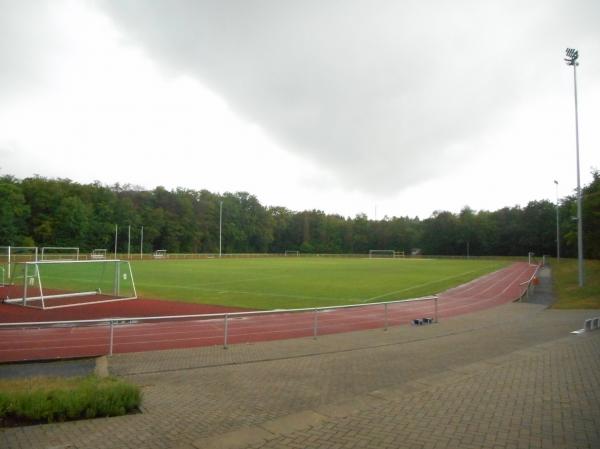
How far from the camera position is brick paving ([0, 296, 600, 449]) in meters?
5.23

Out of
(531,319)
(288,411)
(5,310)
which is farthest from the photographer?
(5,310)

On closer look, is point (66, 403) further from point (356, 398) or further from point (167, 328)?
point (167, 328)

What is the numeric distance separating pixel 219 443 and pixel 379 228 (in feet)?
420

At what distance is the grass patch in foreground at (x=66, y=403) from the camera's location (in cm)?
585

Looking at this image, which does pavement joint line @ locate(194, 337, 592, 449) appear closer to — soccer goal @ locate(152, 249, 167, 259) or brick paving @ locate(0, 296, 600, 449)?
brick paving @ locate(0, 296, 600, 449)

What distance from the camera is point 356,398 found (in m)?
6.83

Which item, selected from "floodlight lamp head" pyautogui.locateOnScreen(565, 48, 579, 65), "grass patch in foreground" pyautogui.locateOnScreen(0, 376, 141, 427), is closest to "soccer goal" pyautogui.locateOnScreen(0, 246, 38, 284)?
"grass patch in foreground" pyautogui.locateOnScreen(0, 376, 141, 427)

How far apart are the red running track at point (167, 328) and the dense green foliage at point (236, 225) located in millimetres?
37808

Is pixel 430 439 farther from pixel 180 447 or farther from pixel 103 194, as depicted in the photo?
pixel 103 194

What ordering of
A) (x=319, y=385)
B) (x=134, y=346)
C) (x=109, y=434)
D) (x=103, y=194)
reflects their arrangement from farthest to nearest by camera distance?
(x=103, y=194) → (x=134, y=346) → (x=319, y=385) → (x=109, y=434)

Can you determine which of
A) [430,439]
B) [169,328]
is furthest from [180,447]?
[169,328]

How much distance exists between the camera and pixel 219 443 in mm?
5113

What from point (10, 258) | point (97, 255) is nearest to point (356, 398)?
point (10, 258)

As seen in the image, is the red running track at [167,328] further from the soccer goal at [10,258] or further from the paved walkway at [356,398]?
the soccer goal at [10,258]
